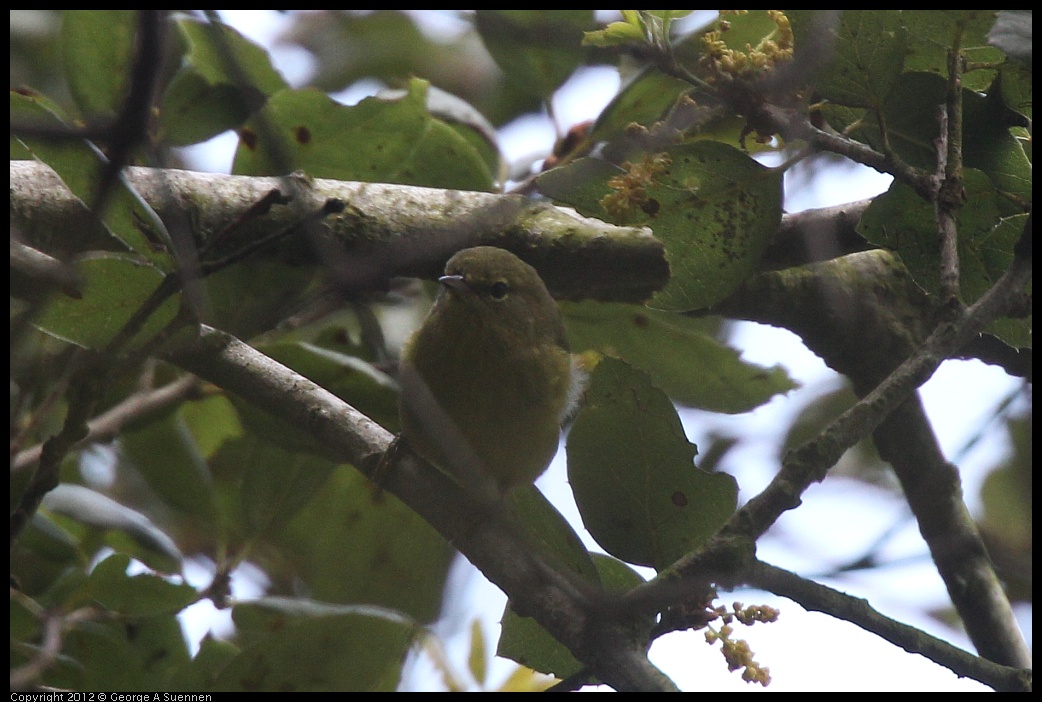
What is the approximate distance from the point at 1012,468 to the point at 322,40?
439 cm

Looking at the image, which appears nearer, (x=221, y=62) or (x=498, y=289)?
(x=221, y=62)

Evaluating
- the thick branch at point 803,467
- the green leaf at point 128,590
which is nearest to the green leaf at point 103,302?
the green leaf at point 128,590

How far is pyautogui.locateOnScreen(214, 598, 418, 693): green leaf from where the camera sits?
228cm

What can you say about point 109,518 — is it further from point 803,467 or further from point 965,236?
point 965,236

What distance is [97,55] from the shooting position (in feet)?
8.96

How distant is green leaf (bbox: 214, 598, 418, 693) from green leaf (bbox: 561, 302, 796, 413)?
43.7 inches

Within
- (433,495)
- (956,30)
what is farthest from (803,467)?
(433,495)

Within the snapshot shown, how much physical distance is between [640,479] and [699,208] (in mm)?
555

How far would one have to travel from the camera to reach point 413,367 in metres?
2.91

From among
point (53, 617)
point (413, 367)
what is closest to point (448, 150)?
point (413, 367)

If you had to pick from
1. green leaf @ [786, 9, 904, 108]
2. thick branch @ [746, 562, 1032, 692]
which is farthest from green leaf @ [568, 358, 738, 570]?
green leaf @ [786, 9, 904, 108]

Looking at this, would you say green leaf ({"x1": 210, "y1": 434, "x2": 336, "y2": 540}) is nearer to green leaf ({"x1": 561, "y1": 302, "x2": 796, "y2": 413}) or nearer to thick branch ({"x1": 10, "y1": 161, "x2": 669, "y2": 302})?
thick branch ({"x1": 10, "y1": 161, "x2": 669, "y2": 302})

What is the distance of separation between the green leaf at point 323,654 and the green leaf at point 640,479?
71 centimetres

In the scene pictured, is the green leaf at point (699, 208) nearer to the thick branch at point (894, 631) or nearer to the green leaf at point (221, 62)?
the thick branch at point (894, 631)
